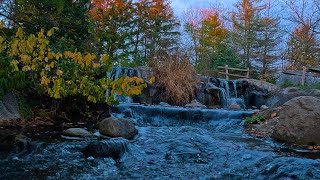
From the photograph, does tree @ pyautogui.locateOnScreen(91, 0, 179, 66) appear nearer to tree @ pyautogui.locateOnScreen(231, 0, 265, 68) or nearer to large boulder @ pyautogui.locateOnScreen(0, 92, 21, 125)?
tree @ pyautogui.locateOnScreen(231, 0, 265, 68)

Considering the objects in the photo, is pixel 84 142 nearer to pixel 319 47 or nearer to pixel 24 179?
pixel 24 179

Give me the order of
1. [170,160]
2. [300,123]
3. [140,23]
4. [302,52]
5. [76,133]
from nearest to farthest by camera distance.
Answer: [170,160], [76,133], [300,123], [302,52], [140,23]

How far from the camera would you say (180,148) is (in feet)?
13.6

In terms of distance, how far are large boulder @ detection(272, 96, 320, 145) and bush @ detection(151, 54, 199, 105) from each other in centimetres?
554

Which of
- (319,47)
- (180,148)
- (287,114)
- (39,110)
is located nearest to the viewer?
(180,148)

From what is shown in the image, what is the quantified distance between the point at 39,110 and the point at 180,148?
3.05 m

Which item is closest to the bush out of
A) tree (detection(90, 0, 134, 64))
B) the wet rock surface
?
the wet rock surface

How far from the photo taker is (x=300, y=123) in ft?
16.5

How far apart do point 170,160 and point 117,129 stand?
63.2 inches

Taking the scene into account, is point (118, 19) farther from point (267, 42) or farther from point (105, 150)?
point (105, 150)

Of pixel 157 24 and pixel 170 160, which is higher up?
pixel 157 24

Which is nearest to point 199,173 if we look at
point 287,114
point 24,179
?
point 24,179

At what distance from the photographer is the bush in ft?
35.4

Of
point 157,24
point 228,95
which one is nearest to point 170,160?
point 228,95
